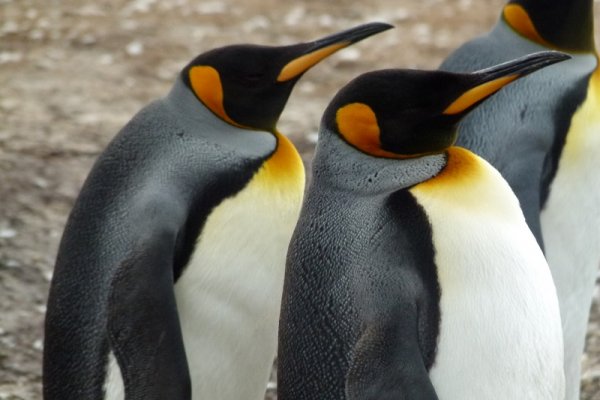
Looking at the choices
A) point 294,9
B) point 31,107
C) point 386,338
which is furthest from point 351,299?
point 294,9

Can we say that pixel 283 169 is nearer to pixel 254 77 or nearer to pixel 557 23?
pixel 254 77

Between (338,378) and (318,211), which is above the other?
(318,211)

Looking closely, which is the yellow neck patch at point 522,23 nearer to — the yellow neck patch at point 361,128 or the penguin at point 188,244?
the penguin at point 188,244

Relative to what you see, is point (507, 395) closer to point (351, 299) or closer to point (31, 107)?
point (351, 299)

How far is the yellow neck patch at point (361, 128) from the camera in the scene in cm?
260

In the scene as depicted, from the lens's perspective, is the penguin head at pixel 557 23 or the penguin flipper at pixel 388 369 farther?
the penguin head at pixel 557 23

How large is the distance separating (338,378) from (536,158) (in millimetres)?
1205

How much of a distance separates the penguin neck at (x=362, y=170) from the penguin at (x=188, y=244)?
1.69ft


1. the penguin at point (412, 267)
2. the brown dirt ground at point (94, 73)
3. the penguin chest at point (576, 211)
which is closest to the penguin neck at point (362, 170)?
the penguin at point (412, 267)

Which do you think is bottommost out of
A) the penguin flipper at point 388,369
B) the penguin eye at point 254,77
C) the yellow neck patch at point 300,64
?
the penguin flipper at point 388,369

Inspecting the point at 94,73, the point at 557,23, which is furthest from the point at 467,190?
the point at 94,73

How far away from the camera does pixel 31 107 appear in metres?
6.54

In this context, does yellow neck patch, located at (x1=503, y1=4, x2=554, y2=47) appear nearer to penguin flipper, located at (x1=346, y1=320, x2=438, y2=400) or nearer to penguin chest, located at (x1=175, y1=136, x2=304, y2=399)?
penguin chest, located at (x1=175, y1=136, x2=304, y2=399)

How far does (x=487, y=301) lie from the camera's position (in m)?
2.52
